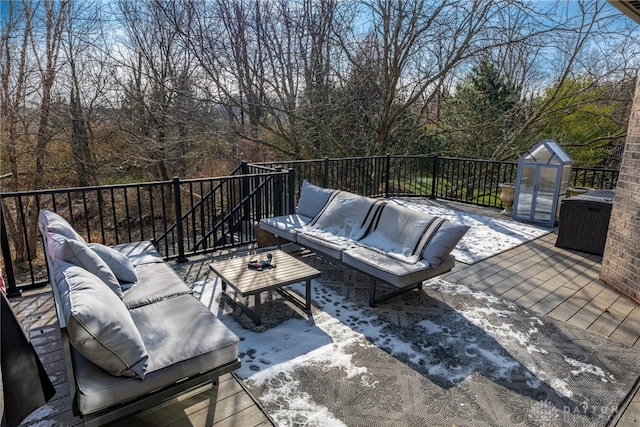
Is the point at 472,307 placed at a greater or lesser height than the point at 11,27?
lesser

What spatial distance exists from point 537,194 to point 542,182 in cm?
22

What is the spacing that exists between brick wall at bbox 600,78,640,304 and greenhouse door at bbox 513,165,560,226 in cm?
229

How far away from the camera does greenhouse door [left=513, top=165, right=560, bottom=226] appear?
5.65m

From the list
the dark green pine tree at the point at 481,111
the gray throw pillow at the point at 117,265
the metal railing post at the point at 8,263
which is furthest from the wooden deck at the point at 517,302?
the dark green pine tree at the point at 481,111

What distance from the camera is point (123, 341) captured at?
1591 mm

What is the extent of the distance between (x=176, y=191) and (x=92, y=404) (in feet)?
8.61

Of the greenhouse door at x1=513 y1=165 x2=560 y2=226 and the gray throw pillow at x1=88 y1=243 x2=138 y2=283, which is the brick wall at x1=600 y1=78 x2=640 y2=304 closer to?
the greenhouse door at x1=513 y1=165 x2=560 y2=226

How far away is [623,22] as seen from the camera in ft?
26.0

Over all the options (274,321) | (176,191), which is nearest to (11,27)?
(176,191)

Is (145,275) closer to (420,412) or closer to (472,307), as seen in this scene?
(420,412)

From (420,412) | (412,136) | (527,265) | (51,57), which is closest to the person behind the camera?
(420,412)

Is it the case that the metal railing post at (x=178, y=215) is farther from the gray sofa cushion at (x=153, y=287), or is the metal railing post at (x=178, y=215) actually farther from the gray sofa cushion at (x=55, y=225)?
the gray sofa cushion at (x=55, y=225)

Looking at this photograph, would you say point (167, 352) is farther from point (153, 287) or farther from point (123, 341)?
point (153, 287)

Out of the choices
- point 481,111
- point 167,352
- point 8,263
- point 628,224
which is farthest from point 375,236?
point 481,111
